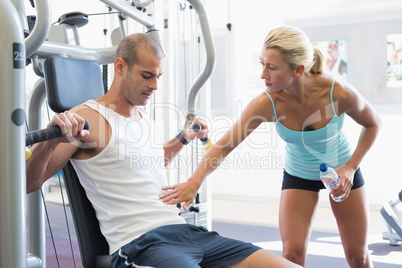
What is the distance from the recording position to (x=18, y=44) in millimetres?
958

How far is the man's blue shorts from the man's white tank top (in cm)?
5

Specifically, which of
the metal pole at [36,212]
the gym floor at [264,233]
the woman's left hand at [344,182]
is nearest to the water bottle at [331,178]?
the woman's left hand at [344,182]

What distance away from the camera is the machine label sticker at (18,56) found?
0.95 meters

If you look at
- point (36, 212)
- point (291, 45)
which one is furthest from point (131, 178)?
point (291, 45)

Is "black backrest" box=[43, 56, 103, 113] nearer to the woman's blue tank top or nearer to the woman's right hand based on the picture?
the woman's right hand

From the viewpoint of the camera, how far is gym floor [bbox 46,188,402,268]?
3.09 m

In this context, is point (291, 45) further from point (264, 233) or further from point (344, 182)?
point (264, 233)

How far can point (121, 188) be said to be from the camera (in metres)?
1.45

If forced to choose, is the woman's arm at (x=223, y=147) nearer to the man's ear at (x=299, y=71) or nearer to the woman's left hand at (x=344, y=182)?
the man's ear at (x=299, y=71)

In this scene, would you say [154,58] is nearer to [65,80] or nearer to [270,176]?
[65,80]

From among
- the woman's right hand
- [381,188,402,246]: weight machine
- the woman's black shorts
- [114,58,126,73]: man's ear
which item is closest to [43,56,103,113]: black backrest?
[114,58,126,73]: man's ear

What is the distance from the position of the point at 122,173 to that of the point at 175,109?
2.08 m

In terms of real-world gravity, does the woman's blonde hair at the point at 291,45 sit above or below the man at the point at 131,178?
above

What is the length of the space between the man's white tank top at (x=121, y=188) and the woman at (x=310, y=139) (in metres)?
0.31
